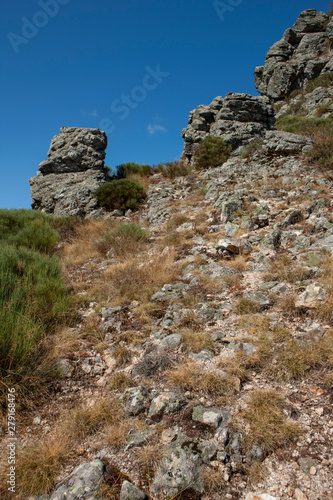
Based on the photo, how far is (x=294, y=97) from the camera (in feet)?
111

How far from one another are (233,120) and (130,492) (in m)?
17.8

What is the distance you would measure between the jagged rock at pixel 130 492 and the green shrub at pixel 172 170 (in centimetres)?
1442

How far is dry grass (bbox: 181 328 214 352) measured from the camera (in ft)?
10.8

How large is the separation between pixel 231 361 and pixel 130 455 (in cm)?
144

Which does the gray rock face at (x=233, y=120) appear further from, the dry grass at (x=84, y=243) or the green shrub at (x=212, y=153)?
the dry grass at (x=84, y=243)

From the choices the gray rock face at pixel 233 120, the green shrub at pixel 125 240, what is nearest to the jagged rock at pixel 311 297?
the green shrub at pixel 125 240

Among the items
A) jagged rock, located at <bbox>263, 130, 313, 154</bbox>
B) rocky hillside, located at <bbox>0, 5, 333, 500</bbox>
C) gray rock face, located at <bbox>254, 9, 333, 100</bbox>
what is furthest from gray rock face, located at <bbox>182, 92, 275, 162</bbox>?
gray rock face, located at <bbox>254, 9, 333, 100</bbox>

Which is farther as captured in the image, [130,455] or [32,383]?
[32,383]

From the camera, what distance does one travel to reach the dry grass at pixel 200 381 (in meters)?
2.67

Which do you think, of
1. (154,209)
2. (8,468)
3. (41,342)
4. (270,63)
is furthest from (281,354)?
(270,63)

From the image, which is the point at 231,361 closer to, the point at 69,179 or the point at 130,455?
the point at 130,455

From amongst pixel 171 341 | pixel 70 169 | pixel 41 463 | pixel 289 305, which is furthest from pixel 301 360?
pixel 70 169

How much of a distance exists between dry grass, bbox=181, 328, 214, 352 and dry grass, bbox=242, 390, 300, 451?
91 centimetres

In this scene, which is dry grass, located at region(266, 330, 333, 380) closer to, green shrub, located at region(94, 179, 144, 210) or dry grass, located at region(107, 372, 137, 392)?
dry grass, located at region(107, 372, 137, 392)
